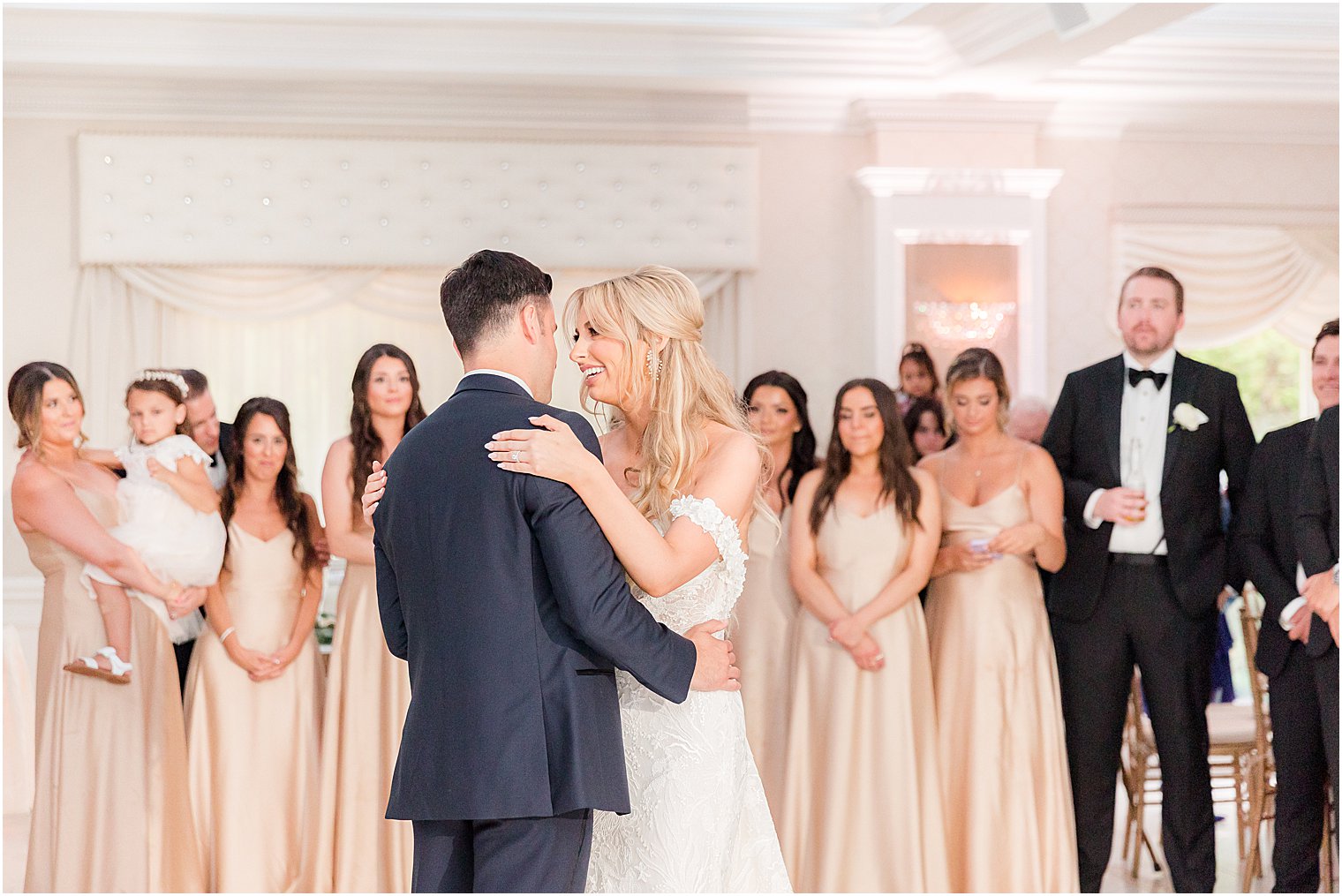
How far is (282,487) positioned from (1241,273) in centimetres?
594

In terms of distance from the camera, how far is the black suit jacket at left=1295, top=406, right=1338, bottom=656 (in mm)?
4141

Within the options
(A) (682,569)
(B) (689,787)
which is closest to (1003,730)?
(B) (689,787)

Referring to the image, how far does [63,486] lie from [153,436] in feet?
1.06

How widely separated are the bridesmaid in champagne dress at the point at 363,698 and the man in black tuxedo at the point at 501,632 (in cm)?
199

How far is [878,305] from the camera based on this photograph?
22.5ft

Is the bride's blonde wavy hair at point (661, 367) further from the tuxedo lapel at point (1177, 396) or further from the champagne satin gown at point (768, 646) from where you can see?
the tuxedo lapel at point (1177, 396)

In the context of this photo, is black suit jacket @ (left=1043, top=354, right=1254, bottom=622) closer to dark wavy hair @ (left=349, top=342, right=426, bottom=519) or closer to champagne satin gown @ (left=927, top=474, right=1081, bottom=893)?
champagne satin gown @ (left=927, top=474, right=1081, bottom=893)

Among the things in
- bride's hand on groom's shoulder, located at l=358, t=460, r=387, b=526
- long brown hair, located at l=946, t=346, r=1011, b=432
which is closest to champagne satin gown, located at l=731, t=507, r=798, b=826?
long brown hair, located at l=946, t=346, r=1011, b=432

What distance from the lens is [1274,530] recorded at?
4.41 m

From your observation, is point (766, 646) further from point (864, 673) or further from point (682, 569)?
point (682, 569)

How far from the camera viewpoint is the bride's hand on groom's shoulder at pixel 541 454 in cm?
234

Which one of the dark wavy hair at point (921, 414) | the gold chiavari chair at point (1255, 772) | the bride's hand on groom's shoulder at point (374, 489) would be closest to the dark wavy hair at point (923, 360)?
the dark wavy hair at point (921, 414)

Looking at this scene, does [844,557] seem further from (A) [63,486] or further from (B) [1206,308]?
(B) [1206,308]

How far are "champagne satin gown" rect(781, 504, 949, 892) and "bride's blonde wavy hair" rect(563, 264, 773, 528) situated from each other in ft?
5.75
